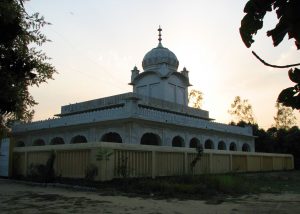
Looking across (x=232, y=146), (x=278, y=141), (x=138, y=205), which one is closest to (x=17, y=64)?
(x=138, y=205)

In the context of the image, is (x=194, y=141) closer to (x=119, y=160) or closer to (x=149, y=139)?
(x=149, y=139)

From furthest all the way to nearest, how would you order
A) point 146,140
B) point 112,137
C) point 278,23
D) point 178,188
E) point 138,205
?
point 146,140, point 112,137, point 178,188, point 138,205, point 278,23

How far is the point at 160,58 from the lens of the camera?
29891mm

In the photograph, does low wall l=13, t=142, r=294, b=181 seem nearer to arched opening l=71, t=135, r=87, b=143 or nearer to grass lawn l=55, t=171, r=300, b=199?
grass lawn l=55, t=171, r=300, b=199

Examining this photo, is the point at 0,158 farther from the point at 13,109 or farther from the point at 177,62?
the point at 177,62

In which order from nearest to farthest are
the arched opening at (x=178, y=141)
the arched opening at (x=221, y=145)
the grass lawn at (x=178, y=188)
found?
the grass lawn at (x=178, y=188) < the arched opening at (x=178, y=141) < the arched opening at (x=221, y=145)

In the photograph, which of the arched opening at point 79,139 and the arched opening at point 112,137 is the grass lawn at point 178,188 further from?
the arched opening at point 79,139

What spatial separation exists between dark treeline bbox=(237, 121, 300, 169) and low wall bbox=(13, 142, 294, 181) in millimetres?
14523

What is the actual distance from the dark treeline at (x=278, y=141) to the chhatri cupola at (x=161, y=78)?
313 inches

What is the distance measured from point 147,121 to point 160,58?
33.2 ft

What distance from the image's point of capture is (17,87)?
543 centimetres

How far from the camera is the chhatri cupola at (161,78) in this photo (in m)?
28.8

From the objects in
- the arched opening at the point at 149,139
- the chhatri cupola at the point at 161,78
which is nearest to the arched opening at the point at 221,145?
the chhatri cupola at the point at 161,78

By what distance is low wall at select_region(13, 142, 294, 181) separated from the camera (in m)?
Answer: 12.4
